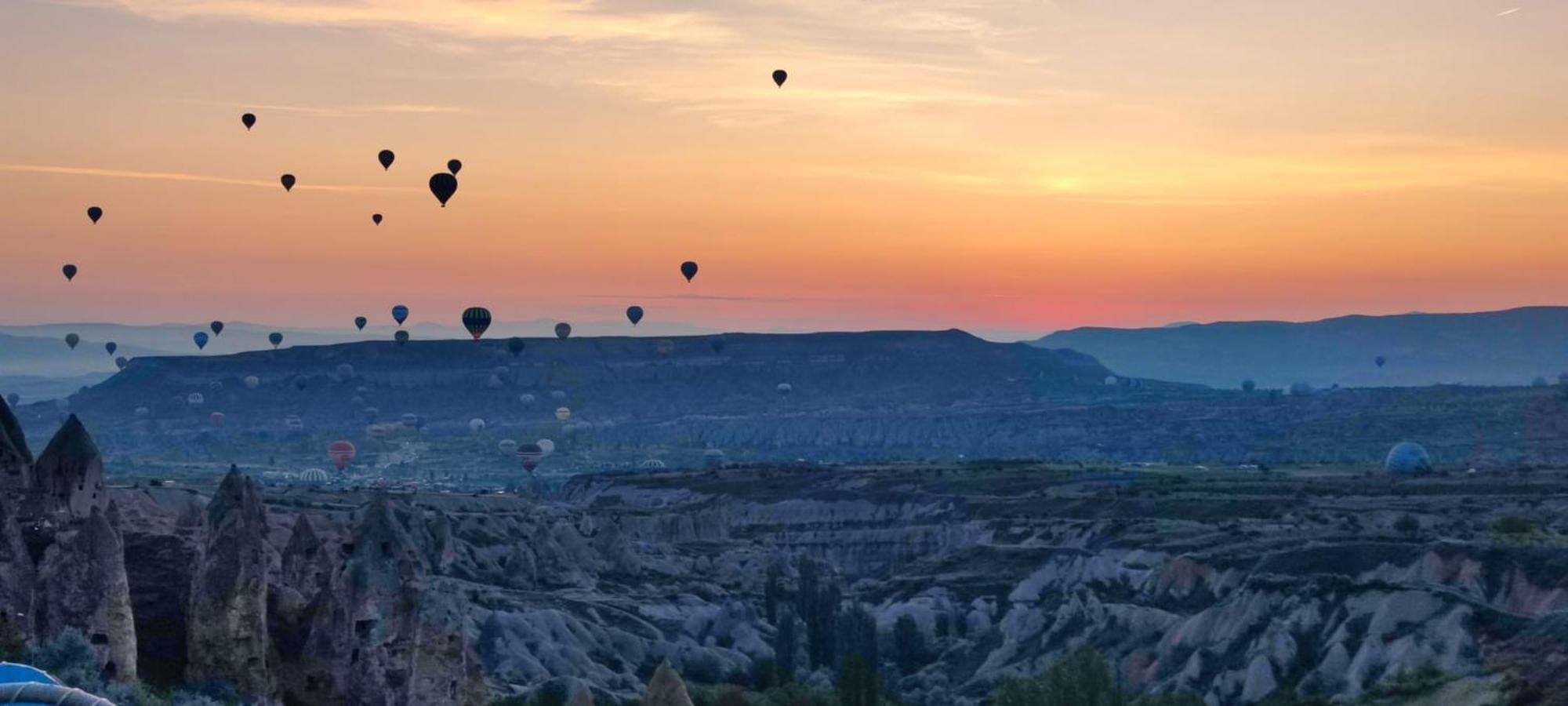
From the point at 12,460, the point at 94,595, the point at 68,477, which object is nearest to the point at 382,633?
the point at 94,595

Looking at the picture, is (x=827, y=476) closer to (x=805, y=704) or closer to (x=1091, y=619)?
(x=1091, y=619)

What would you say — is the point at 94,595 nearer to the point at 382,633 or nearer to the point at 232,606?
the point at 232,606

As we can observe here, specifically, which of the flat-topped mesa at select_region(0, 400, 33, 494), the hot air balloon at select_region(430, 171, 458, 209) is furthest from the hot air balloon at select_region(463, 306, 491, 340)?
the flat-topped mesa at select_region(0, 400, 33, 494)

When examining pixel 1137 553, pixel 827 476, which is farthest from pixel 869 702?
pixel 827 476

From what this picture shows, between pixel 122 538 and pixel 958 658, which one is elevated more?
pixel 122 538

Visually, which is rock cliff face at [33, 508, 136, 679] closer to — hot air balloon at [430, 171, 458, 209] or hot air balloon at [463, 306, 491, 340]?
hot air balloon at [430, 171, 458, 209]

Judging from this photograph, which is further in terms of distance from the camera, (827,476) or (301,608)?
(827,476)

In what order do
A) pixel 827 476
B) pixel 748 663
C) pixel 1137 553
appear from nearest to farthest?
1. pixel 748 663
2. pixel 1137 553
3. pixel 827 476
